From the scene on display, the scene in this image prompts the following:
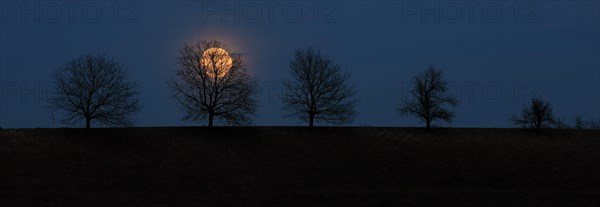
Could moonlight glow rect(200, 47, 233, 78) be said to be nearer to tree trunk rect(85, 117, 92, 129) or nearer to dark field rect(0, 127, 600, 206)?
dark field rect(0, 127, 600, 206)

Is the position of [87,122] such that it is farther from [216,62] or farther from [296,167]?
[296,167]

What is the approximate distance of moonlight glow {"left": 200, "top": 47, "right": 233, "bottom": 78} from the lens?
63062 millimetres

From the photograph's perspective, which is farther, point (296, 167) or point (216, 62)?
point (216, 62)

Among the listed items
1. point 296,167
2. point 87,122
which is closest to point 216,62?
point 87,122

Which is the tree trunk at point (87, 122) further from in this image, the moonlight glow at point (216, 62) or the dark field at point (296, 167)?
the moonlight glow at point (216, 62)

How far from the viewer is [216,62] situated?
63.8m

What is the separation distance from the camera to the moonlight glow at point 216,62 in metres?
63.1

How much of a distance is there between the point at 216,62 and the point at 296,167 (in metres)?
17.9

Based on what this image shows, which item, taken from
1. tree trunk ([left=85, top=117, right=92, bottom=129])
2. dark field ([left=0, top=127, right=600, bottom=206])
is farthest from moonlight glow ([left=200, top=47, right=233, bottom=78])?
tree trunk ([left=85, top=117, right=92, bottom=129])

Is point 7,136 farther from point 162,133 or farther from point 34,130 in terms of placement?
point 162,133

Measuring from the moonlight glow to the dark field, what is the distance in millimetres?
6137

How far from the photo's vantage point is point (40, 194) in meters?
40.1

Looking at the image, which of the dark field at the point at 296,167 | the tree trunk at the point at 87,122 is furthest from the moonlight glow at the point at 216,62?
the tree trunk at the point at 87,122

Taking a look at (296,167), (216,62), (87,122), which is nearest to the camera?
(296,167)
